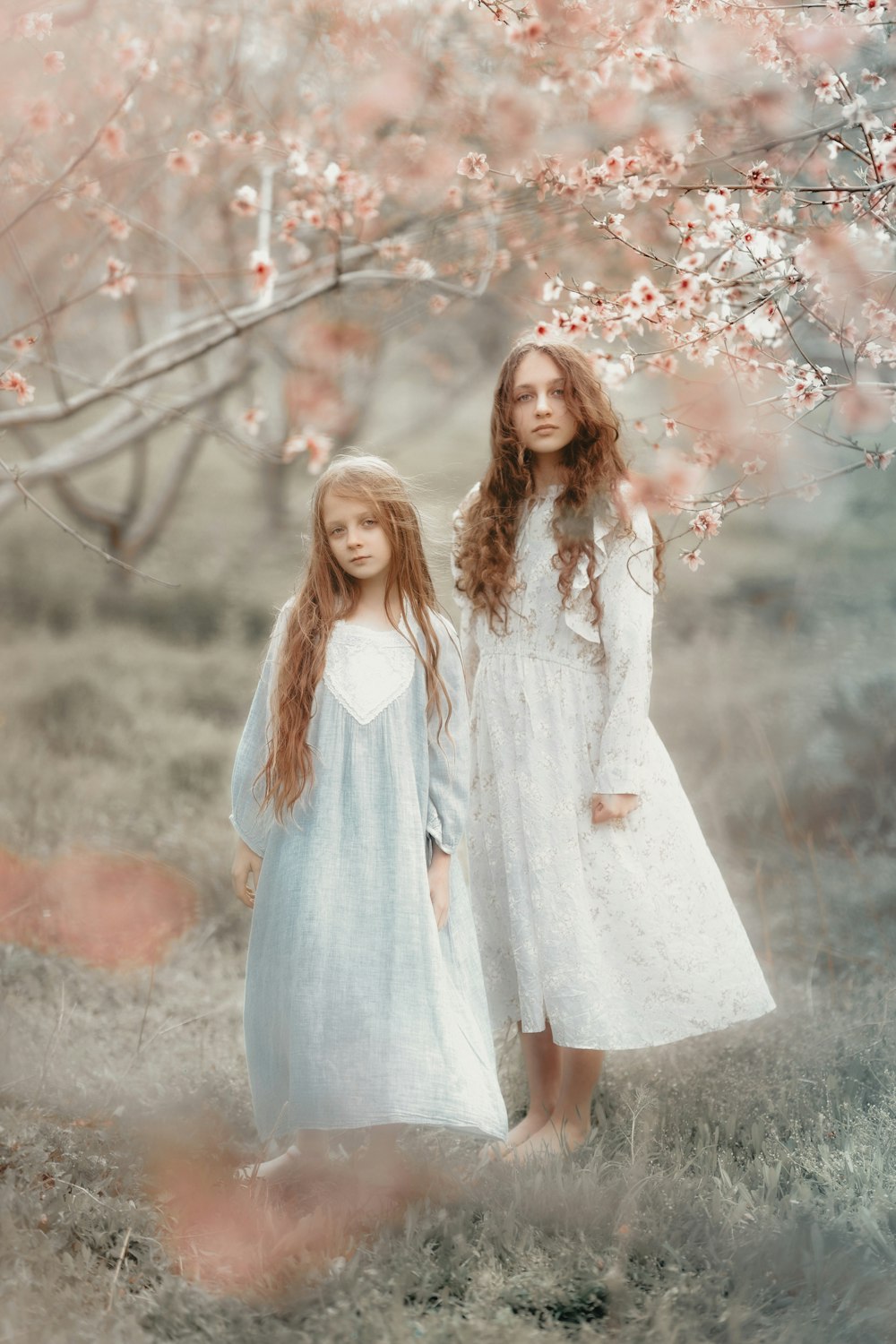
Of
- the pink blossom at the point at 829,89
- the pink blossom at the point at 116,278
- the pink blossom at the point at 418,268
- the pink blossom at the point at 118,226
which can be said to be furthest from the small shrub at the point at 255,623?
the pink blossom at the point at 829,89

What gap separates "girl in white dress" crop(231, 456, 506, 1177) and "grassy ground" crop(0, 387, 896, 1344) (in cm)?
24

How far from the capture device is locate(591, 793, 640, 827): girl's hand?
2.54 metres

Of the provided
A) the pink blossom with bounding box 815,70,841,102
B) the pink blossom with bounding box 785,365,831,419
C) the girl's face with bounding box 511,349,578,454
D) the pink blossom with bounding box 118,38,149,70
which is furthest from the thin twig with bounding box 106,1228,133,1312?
the pink blossom with bounding box 118,38,149,70

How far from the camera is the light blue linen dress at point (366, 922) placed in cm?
218

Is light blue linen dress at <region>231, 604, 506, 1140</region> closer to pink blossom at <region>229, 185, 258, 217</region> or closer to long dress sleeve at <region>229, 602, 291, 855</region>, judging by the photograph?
long dress sleeve at <region>229, 602, 291, 855</region>

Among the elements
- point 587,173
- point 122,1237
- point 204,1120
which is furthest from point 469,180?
point 122,1237

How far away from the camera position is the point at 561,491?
267 cm

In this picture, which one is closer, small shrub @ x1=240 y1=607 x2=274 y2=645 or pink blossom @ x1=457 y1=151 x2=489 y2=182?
pink blossom @ x1=457 y1=151 x2=489 y2=182

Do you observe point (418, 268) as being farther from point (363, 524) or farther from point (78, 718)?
point (78, 718)

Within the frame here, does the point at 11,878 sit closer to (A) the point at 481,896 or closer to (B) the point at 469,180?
(A) the point at 481,896

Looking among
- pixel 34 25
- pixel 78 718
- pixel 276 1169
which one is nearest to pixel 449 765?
pixel 276 1169

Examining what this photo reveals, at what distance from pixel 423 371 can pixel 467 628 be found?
21.2 ft

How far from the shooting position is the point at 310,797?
2285 mm

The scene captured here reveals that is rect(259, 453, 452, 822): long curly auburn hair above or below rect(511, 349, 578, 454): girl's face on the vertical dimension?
below
